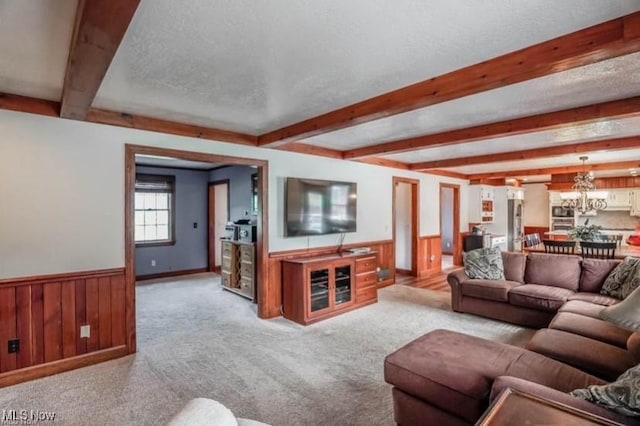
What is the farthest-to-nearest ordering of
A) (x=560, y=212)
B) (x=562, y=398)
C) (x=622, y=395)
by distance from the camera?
(x=560, y=212) → (x=562, y=398) → (x=622, y=395)

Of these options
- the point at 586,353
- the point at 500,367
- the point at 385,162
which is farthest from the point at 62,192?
the point at 385,162

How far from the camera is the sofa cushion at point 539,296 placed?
388 centimetres

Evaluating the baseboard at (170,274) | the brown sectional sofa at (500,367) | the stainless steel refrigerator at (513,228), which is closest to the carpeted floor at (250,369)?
the brown sectional sofa at (500,367)

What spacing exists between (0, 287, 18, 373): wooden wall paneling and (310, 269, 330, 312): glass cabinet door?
2.97 m

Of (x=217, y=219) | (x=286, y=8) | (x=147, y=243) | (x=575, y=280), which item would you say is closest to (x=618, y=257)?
(x=575, y=280)

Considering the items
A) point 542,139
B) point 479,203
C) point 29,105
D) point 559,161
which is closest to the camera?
point 29,105

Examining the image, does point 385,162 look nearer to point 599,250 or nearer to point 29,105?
point 599,250

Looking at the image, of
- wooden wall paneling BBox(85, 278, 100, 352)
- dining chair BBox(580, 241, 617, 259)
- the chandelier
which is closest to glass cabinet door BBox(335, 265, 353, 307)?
wooden wall paneling BBox(85, 278, 100, 352)

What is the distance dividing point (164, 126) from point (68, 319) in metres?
2.13

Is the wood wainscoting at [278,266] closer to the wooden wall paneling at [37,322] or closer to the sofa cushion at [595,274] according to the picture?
the wooden wall paneling at [37,322]

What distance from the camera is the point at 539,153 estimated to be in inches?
210

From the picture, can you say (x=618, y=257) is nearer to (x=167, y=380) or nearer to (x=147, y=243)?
(x=167, y=380)

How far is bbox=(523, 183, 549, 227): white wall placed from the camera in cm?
1093

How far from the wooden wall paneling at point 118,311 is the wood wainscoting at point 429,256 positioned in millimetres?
5734
